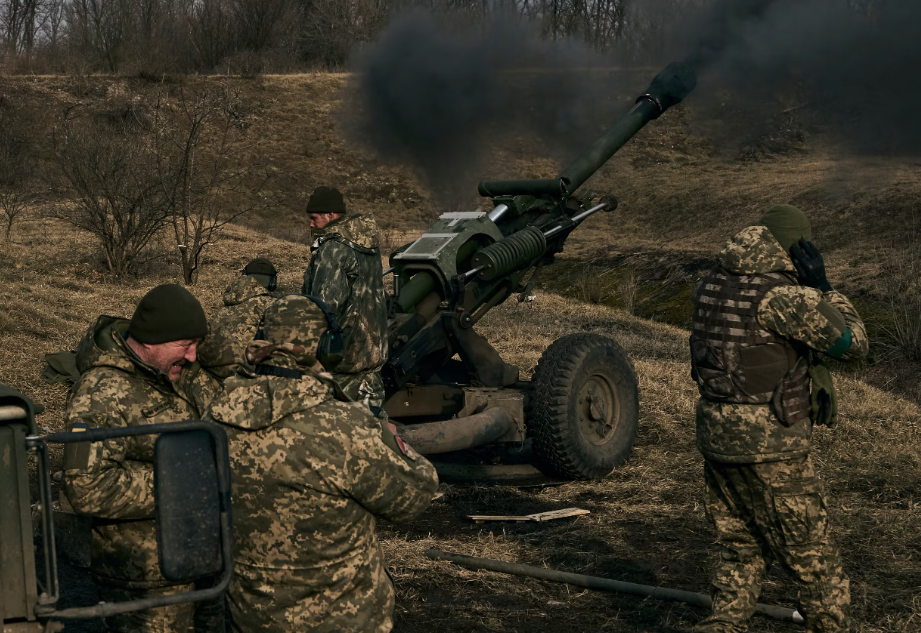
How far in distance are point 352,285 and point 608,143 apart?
3154mm

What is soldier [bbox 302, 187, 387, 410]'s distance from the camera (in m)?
A: 5.86

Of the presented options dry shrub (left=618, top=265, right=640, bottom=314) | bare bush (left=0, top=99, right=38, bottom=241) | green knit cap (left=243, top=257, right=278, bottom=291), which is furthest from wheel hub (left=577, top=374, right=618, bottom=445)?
bare bush (left=0, top=99, right=38, bottom=241)

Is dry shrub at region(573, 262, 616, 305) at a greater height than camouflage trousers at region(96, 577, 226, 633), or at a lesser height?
lesser

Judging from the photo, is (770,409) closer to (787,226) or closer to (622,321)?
(787,226)

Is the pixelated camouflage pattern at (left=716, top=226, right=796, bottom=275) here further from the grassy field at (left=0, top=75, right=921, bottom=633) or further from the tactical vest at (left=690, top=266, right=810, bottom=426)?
the grassy field at (left=0, top=75, right=921, bottom=633)

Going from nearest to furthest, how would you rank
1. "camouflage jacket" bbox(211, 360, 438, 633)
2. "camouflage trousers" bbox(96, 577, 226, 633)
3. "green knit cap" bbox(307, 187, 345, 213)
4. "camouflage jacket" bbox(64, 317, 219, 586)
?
"camouflage jacket" bbox(211, 360, 438, 633) < "camouflage jacket" bbox(64, 317, 219, 586) < "camouflage trousers" bbox(96, 577, 226, 633) < "green knit cap" bbox(307, 187, 345, 213)

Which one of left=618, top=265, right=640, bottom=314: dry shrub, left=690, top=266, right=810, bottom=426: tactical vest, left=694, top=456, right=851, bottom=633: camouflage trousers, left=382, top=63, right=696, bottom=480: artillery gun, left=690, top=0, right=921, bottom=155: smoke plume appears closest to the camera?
left=694, top=456, right=851, bottom=633: camouflage trousers

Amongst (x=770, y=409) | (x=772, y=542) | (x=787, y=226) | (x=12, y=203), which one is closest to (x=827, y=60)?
(x=787, y=226)

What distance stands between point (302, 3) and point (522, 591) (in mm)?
41765

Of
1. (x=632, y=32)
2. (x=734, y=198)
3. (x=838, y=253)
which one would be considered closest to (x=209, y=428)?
(x=632, y=32)

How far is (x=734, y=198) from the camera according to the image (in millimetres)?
24188

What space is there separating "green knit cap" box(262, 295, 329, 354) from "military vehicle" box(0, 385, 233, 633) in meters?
0.62

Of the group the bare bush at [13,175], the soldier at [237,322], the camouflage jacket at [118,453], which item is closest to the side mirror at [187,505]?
the soldier at [237,322]

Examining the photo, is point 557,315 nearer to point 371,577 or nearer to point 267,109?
point 371,577
